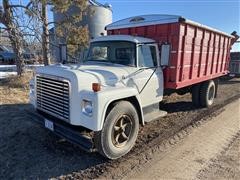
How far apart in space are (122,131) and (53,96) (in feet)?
4.56

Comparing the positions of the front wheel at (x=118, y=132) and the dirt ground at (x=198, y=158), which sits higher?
the front wheel at (x=118, y=132)

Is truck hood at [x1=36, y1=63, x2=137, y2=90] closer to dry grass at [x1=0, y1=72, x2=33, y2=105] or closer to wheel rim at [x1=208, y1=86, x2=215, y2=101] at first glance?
dry grass at [x1=0, y1=72, x2=33, y2=105]

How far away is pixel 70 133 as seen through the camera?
427 cm

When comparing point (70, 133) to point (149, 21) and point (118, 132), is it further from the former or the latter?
point (149, 21)

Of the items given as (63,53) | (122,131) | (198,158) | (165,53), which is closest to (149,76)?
(165,53)

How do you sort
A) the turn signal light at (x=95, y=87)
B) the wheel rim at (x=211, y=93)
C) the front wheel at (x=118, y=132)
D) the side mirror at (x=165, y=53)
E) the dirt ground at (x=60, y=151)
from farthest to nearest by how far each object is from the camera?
the wheel rim at (x=211, y=93) → the side mirror at (x=165, y=53) → the front wheel at (x=118, y=132) → the dirt ground at (x=60, y=151) → the turn signal light at (x=95, y=87)

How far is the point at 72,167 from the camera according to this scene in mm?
4305

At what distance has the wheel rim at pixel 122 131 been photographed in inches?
182

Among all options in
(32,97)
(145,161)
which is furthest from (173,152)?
(32,97)

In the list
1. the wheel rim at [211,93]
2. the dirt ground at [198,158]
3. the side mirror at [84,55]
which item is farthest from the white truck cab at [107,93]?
the wheel rim at [211,93]

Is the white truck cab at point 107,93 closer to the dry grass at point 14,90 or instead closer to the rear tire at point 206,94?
the rear tire at point 206,94

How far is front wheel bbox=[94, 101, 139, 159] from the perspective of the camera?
4305 millimetres

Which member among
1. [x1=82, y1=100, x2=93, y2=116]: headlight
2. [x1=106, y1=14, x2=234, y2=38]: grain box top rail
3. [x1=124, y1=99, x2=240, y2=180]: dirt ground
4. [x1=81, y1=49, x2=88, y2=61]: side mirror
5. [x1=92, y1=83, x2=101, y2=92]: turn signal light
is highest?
[x1=106, y1=14, x2=234, y2=38]: grain box top rail

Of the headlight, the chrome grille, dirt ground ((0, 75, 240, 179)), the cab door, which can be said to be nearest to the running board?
the cab door
